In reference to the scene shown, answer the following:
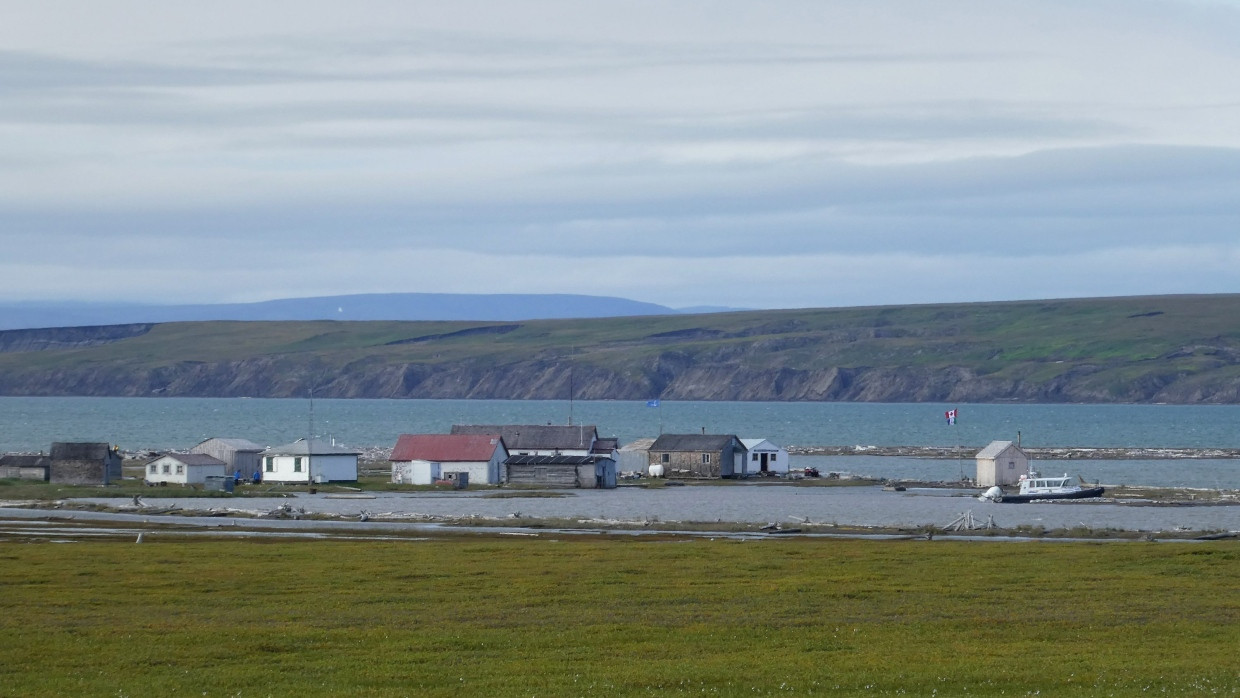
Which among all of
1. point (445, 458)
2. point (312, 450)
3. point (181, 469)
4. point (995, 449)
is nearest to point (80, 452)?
point (181, 469)

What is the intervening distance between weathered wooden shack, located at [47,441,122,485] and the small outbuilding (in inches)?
2003

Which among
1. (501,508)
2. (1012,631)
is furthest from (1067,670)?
(501,508)

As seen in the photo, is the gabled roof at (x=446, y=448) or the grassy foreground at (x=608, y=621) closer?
the grassy foreground at (x=608, y=621)

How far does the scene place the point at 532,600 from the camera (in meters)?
31.8

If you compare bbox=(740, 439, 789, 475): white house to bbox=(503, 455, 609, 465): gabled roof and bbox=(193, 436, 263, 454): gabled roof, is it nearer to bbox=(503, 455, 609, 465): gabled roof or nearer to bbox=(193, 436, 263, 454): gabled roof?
bbox=(503, 455, 609, 465): gabled roof

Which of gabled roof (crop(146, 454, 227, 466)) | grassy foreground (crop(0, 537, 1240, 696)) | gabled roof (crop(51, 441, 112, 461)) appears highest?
gabled roof (crop(51, 441, 112, 461))

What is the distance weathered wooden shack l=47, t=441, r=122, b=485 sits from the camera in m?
83.4

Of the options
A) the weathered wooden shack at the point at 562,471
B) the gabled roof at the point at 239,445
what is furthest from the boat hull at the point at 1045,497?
the gabled roof at the point at 239,445

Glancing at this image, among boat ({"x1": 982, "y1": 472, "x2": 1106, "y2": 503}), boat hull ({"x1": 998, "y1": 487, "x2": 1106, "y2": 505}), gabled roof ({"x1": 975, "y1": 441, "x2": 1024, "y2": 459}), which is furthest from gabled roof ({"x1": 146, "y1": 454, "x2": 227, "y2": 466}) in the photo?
gabled roof ({"x1": 975, "y1": 441, "x2": 1024, "y2": 459})

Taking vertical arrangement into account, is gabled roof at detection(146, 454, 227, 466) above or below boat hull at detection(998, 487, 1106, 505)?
above

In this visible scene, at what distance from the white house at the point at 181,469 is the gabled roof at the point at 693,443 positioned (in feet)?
105

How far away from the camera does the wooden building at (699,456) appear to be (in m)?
104

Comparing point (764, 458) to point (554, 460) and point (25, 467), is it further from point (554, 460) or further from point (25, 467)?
point (25, 467)

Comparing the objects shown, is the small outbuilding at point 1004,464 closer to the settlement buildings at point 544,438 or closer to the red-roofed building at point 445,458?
the settlement buildings at point 544,438
